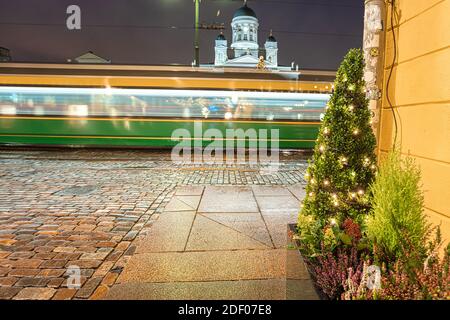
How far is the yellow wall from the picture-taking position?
9.95 feet

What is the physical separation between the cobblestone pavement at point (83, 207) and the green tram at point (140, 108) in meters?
1.18

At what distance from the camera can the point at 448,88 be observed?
298cm

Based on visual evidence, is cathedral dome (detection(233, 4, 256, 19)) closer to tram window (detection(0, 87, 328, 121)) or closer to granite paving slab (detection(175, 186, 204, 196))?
tram window (detection(0, 87, 328, 121))

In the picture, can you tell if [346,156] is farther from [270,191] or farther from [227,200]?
[270,191]

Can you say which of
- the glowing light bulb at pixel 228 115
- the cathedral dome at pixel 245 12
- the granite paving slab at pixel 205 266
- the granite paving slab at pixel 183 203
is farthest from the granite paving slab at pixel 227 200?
the cathedral dome at pixel 245 12

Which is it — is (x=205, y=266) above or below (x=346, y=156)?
below

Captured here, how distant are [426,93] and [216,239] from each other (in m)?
2.85

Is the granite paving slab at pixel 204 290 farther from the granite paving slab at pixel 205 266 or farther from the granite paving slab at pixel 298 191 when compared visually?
the granite paving slab at pixel 298 191

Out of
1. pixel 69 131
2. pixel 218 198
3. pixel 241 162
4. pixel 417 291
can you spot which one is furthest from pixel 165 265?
pixel 69 131

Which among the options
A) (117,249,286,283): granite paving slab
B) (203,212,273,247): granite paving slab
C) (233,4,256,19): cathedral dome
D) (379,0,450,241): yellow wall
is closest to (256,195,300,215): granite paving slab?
(203,212,273,247): granite paving slab

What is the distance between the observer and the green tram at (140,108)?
1260 cm

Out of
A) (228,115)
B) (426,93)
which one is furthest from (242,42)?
(426,93)

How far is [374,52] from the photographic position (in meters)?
3.71
